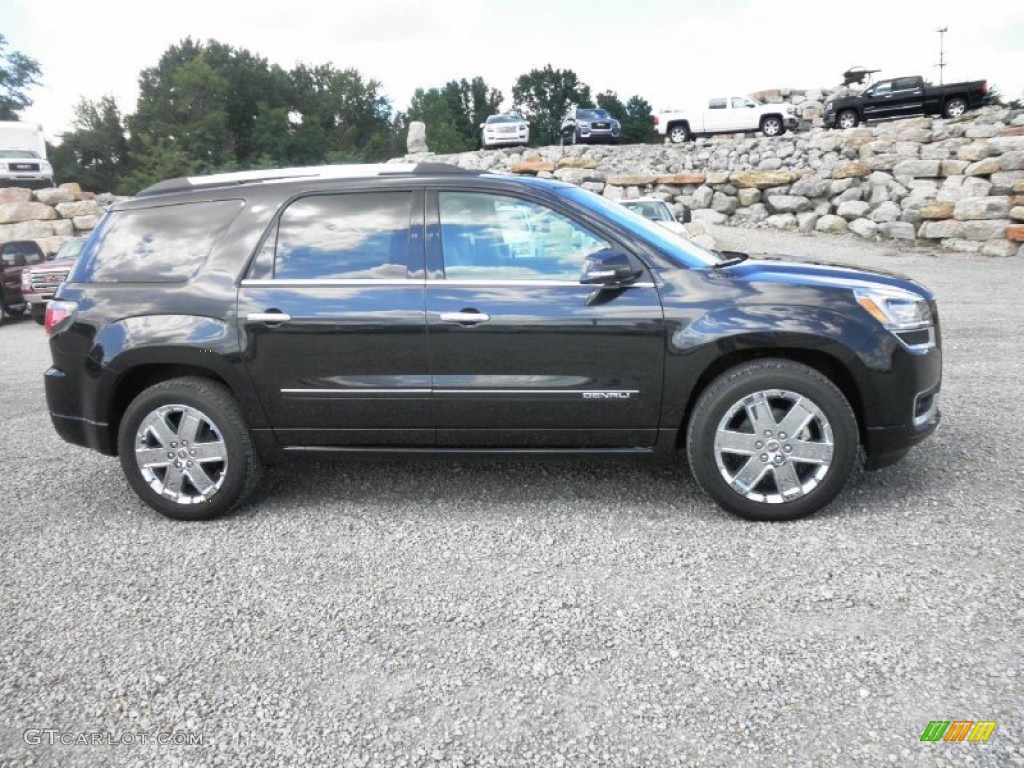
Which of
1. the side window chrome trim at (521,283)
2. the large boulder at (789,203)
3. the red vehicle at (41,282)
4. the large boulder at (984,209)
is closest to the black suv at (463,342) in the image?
the side window chrome trim at (521,283)

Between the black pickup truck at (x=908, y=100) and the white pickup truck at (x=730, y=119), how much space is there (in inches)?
85.0

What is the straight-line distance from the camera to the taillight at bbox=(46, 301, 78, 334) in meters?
4.44

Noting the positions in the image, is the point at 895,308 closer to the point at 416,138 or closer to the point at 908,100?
the point at 908,100

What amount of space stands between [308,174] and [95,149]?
60763 mm

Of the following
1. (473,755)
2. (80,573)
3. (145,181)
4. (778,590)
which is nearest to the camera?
(473,755)

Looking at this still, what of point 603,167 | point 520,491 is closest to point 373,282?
point 520,491

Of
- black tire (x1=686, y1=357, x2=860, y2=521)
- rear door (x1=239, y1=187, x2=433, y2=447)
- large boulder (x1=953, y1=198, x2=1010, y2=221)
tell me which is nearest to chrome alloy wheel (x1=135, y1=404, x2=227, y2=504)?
rear door (x1=239, y1=187, x2=433, y2=447)

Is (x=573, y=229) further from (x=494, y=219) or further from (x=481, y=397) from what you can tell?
(x=481, y=397)

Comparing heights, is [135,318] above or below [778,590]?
above

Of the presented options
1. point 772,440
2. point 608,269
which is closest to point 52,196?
point 608,269

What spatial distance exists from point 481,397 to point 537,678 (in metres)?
1.61

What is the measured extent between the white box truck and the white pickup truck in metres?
21.4

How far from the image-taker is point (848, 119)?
26391 mm

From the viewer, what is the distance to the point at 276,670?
9.70 feet
